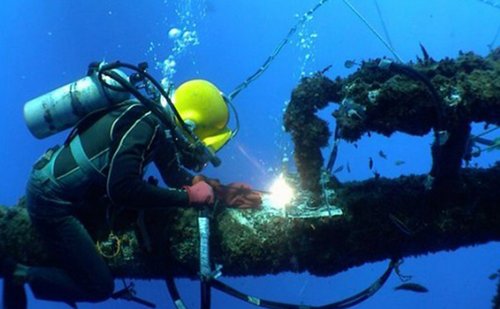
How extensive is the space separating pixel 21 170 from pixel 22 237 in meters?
47.4

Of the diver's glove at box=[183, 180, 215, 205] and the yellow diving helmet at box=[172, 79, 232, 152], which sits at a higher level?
the yellow diving helmet at box=[172, 79, 232, 152]

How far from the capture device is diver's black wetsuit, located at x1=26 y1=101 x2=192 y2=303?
4066 millimetres

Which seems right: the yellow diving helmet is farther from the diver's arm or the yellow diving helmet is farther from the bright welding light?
the bright welding light

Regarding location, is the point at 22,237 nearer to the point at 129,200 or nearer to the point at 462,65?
the point at 129,200

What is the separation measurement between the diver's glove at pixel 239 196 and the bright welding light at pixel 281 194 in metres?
0.19

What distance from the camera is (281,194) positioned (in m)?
4.93

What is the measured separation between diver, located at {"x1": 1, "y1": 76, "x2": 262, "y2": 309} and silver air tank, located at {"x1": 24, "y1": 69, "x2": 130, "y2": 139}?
0.11 meters

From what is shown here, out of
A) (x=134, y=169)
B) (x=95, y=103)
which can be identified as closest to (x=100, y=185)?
(x=134, y=169)

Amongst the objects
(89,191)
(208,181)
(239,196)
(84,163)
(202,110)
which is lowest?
(89,191)

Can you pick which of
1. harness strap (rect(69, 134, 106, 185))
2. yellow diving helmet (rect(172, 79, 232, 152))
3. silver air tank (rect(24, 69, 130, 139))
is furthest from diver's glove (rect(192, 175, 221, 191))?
silver air tank (rect(24, 69, 130, 139))

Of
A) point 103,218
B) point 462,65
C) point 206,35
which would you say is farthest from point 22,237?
point 206,35

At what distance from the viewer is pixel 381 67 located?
151 inches

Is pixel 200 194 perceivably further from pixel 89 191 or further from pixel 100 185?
pixel 89 191

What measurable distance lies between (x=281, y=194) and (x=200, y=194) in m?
0.93
